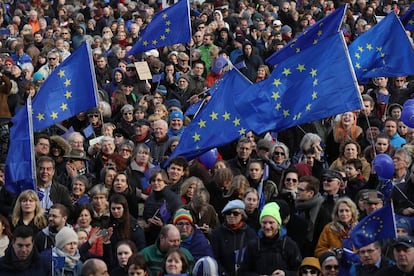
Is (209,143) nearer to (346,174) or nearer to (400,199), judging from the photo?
(346,174)

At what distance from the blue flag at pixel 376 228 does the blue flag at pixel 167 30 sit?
9.43 meters

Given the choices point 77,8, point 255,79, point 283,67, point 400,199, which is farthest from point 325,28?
point 77,8

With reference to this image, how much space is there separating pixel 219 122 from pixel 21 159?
2.30 metres

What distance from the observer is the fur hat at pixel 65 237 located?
12.2 meters

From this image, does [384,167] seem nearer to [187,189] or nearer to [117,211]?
[187,189]

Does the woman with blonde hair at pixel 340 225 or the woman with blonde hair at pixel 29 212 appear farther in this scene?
the woman with blonde hair at pixel 29 212

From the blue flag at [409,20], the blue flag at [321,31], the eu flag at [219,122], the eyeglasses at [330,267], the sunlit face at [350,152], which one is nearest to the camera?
the eyeglasses at [330,267]

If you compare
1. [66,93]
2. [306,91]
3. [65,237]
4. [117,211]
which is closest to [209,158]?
[66,93]

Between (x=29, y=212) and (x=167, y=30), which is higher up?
(x=167, y=30)

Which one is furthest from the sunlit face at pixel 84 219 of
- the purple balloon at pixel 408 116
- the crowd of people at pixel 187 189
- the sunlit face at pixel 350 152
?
the purple balloon at pixel 408 116

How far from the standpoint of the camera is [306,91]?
13891 mm

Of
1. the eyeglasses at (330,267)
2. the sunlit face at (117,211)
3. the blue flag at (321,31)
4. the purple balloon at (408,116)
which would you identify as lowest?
the eyeglasses at (330,267)

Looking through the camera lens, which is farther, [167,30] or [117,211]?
[167,30]

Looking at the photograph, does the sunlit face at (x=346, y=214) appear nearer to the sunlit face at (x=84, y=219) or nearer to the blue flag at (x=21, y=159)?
the sunlit face at (x=84, y=219)
